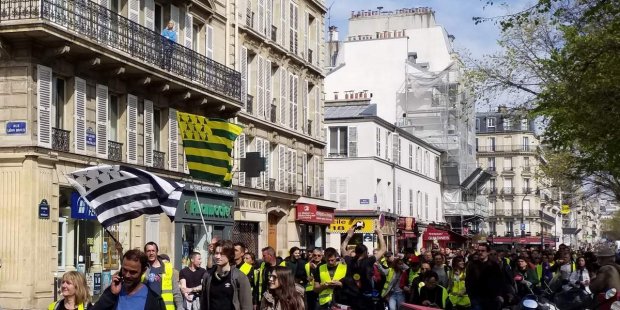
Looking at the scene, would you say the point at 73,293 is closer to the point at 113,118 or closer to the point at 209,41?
the point at 113,118

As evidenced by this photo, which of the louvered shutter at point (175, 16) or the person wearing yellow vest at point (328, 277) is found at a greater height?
the louvered shutter at point (175, 16)

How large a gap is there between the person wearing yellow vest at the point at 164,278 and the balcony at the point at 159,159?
48.9 ft

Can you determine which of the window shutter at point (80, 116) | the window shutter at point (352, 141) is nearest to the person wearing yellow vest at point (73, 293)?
the window shutter at point (80, 116)

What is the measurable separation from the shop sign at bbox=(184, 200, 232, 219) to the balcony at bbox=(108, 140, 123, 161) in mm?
3097

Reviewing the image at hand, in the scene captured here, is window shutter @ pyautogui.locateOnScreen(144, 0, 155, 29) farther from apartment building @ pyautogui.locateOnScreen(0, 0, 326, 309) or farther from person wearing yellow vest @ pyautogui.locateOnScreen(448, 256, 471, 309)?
person wearing yellow vest @ pyautogui.locateOnScreen(448, 256, 471, 309)

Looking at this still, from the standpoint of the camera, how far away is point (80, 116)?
22.8 meters

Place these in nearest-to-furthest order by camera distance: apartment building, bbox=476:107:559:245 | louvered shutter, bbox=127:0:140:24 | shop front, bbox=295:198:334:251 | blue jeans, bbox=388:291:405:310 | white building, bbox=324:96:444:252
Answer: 1. blue jeans, bbox=388:291:405:310
2. louvered shutter, bbox=127:0:140:24
3. shop front, bbox=295:198:334:251
4. white building, bbox=324:96:444:252
5. apartment building, bbox=476:107:559:245

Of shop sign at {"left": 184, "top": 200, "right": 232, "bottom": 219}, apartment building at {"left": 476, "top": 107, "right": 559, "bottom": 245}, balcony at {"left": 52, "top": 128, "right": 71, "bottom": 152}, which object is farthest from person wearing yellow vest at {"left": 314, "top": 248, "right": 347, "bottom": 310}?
apartment building at {"left": 476, "top": 107, "right": 559, "bottom": 245}

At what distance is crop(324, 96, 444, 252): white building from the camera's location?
49156 mm

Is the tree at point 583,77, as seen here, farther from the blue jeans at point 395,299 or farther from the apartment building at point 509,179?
the apartment building at point 509,179

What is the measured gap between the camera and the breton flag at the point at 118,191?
12.7m

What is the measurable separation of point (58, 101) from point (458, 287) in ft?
34.5

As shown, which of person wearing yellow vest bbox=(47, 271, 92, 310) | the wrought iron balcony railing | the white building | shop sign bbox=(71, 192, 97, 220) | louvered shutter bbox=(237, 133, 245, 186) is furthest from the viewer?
the white building

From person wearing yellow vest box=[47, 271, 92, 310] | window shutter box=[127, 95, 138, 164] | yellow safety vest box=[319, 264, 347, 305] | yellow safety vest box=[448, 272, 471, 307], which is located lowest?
yellow safety vest box=[448, 272, 471, 307]
